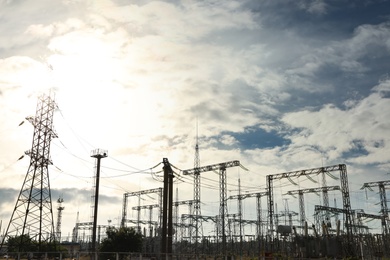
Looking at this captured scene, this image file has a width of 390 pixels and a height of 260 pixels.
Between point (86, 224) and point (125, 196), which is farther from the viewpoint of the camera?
point (86, 224)

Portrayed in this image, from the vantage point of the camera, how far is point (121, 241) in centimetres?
4203

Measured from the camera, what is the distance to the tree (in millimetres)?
41906

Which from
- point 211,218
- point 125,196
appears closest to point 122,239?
point 211,218

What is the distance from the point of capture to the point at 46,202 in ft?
134

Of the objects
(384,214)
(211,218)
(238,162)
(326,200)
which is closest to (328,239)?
(238,162)

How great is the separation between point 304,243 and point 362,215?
24164 mm

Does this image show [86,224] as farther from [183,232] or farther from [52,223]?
[52,223]

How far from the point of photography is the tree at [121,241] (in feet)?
137

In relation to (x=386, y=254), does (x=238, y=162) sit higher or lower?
higher

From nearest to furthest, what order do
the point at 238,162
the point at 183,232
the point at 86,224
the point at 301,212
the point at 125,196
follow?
the point at 238,162
the point at 301,212
the point at 125,196
the point at 183,232
the point at 86,224

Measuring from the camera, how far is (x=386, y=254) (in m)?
53.5

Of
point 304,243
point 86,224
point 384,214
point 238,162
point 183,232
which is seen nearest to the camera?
point 304,243

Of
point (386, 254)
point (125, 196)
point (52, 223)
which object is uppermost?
point (125, 196)

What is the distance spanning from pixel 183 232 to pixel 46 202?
50699mm
